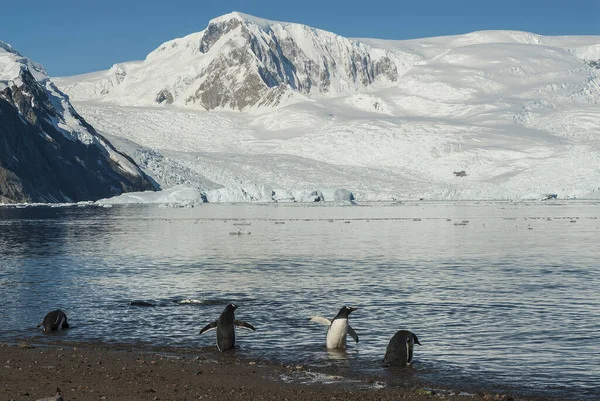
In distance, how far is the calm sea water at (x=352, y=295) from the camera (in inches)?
544

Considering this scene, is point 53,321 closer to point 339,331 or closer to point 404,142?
point 339,331

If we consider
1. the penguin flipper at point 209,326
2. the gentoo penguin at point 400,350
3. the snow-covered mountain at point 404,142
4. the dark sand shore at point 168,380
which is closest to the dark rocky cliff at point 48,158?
the snow-covered mountain at point 404,142

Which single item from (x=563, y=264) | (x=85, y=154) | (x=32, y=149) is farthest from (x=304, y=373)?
(x=85, y=154)

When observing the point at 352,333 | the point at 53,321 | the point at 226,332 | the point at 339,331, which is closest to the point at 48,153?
the point at 53,321

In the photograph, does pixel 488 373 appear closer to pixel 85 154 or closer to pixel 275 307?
pixel 275 307

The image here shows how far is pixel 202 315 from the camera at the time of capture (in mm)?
18094

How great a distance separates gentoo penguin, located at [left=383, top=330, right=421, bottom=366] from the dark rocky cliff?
326 feet

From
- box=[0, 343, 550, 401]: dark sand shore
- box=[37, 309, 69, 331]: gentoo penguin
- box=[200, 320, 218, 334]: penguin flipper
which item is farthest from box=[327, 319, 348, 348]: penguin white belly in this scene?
box=[37, 309, 69, 331]: gentoo penguin

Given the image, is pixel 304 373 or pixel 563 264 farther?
pixel 563 264

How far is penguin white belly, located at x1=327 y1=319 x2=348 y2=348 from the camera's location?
14336 mm

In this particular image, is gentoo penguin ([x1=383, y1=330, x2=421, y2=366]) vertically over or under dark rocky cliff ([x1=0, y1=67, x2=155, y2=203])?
under

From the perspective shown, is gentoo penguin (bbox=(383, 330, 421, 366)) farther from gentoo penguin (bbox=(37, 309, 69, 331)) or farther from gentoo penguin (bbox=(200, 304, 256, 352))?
gentoo penguin (bbox=(37, 309, 69, 331))

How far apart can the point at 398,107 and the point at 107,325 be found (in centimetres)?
17811

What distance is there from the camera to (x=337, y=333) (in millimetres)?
14367
